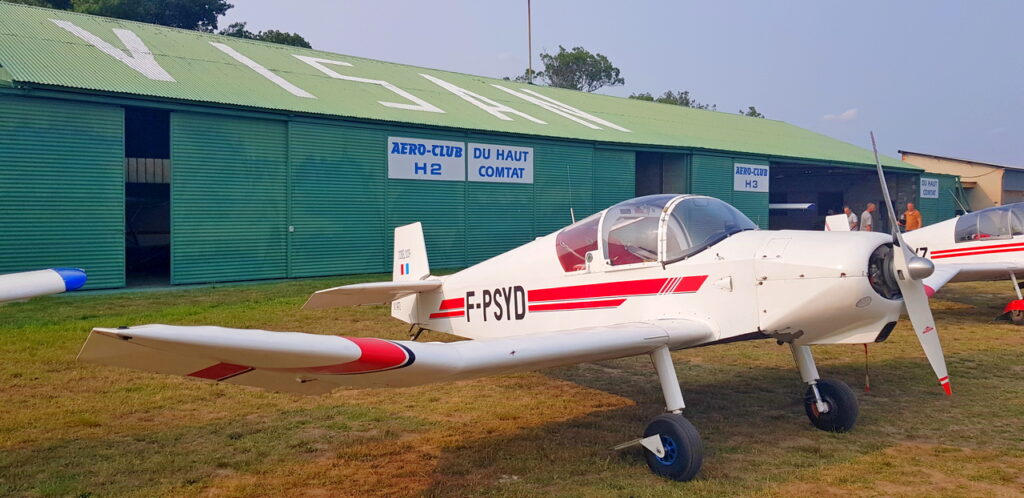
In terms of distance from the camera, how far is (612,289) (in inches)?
227

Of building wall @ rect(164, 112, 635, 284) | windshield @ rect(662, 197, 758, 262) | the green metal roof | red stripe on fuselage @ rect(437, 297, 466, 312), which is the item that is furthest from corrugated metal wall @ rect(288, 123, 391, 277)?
windshield @ rect(662, 197, 758, 262)

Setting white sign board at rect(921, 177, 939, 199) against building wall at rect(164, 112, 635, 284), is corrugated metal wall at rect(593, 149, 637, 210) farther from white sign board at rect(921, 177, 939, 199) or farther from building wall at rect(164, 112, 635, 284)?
white sign board at rect(921, 177, 939, 199)

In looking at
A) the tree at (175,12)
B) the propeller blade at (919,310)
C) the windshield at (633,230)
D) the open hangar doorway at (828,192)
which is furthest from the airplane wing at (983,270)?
the tree at (175,12)

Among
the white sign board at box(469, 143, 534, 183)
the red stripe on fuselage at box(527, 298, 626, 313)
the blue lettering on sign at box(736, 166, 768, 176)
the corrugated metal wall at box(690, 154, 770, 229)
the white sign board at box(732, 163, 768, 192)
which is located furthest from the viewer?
the blue lettering on sign at box(736, 166, 768, 176)

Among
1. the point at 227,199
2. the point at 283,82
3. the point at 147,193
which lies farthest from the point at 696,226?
the point at 147,193

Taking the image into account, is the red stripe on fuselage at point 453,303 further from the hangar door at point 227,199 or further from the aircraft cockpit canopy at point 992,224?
the aircraft cockpit canopy at point 992,224

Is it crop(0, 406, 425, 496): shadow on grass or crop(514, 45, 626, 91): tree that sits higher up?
crop(514, 45, 626, 91): tree

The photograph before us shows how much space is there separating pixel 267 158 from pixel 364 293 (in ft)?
31.1

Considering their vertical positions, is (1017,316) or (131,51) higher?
(131,51)

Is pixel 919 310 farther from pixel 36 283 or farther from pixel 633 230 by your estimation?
pixel 36 283

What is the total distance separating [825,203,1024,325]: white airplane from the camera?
11.0 metres

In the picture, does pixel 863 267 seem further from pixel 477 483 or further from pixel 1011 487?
pixel 477 483

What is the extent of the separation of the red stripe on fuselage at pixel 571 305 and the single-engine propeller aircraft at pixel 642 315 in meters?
0.01

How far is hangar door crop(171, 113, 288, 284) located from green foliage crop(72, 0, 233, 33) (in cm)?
2750
